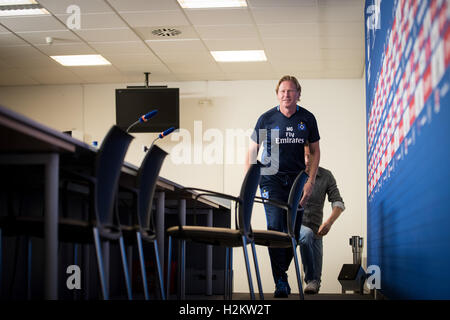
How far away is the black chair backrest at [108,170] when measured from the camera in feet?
7.19

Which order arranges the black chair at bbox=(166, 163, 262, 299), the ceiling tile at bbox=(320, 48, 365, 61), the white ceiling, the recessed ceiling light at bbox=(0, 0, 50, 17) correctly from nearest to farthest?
the black chair at bbox=(166, 163, 262, 299) → the recessed ceiling light at bbox=(0, 0, 50, 17) → the white ceiling → the ceiling tile at bbox=(320, 48, 365, 61)

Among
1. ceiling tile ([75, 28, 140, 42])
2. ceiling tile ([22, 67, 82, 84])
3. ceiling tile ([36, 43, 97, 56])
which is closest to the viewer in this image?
ceiling tile ([75, 28, 140, 42])

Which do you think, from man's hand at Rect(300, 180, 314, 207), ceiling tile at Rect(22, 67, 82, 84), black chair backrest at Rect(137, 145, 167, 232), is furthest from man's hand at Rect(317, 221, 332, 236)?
ceiling tile at Rect(22, 67, 82, 84)

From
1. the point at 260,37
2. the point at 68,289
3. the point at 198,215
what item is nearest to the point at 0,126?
the point at 68,289

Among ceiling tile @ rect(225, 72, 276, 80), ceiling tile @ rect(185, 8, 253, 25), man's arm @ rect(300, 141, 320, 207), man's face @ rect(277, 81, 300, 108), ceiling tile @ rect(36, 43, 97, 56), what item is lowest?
man's arm @ rect(300, 141, 320, 207)

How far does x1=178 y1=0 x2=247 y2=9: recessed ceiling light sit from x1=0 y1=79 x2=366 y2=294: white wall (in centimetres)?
275

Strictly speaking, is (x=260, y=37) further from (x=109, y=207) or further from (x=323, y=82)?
(x=109, y=207)

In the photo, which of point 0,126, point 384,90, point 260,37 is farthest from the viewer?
point 260,37

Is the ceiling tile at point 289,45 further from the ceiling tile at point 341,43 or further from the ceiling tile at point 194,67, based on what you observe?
the ceiling tile at point 194,67

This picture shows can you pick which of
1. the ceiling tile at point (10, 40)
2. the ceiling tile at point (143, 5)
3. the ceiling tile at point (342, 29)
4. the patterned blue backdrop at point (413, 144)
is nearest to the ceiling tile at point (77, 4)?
the ceiling tile at point (143, 5)

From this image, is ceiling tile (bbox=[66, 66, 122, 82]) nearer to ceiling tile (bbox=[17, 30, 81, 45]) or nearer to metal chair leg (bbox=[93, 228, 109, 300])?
ceiling tile (bbox=[17, 30, 81, 45])

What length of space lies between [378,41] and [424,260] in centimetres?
203

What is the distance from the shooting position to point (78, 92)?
28.8ft

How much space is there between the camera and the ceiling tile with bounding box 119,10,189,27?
5.93 metres
